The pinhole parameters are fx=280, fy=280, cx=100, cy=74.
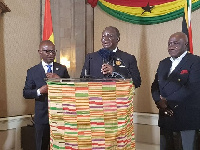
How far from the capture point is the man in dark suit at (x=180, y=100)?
7.84ft

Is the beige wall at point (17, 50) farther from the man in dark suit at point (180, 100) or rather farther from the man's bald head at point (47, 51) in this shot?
the man in dark suit at point (180, 100)

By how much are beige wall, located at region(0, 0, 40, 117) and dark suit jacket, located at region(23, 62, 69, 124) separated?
4.40 feet

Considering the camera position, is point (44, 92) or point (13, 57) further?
point (13, 57)

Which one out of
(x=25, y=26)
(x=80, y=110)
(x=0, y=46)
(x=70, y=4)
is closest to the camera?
(x=80, y=110)

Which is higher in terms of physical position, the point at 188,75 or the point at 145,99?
the point at 188,75

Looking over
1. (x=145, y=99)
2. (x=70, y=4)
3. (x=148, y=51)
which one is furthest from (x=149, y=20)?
→ (x=70, y=4)

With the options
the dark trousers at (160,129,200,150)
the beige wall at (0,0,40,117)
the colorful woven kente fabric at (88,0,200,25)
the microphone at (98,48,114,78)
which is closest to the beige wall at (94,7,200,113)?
the colorful woven kente fabric at (88,0,200,25)

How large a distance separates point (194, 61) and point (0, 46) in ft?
8.49

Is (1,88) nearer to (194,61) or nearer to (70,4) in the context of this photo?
(70,4)

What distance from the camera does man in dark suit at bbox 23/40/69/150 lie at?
2.56 m

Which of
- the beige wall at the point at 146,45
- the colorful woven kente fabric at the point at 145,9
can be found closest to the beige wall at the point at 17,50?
the colorful woven kente fabric at the point at 145,9

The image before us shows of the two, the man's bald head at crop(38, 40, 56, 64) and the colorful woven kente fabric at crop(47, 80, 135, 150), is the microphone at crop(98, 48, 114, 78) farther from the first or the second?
the colorful woven kente fabric at crop(47, 80, 135, 150)

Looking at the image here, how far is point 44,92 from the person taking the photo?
243 cm

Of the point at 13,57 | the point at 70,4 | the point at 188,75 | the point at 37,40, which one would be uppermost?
the point at 70,4
